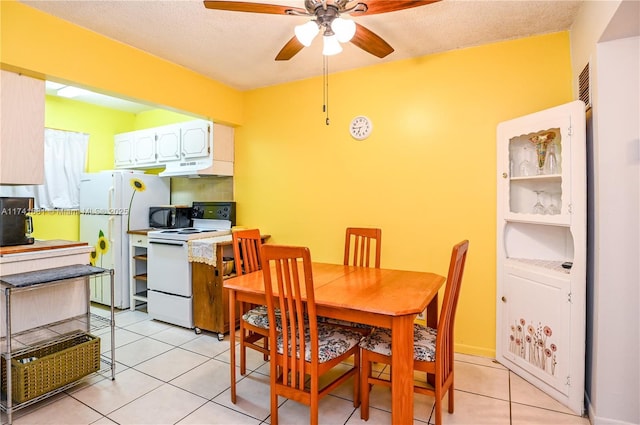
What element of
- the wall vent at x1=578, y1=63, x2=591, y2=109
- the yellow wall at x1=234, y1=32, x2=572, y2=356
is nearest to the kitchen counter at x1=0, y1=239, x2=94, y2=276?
the yellow wall at x1=234, y1=32, x2=572, y2=356

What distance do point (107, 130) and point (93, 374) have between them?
3457mm

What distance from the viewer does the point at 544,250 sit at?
2457mm

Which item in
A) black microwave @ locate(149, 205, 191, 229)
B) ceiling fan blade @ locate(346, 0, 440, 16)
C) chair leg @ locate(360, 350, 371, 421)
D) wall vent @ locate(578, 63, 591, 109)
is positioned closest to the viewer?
ceiling fan blade @ locate(346, 0, 440, 16)

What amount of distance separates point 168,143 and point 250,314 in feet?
8.59

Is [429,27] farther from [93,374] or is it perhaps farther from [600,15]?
[93,374]

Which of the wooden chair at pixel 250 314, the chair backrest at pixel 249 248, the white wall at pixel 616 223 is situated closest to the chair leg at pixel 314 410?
the wooden chair at pixel 250 314

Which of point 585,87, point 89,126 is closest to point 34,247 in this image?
point 89,126

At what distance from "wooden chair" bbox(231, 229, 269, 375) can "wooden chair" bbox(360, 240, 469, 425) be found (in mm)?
670

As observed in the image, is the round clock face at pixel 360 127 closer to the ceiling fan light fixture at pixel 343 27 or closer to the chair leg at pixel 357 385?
the ceiling fan light fixture at pixel 343 27

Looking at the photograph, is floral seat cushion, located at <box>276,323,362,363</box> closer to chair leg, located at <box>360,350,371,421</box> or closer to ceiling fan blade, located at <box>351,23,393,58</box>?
chair leg, located at <box>360,350,371,421</box>

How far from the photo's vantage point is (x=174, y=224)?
3994mm

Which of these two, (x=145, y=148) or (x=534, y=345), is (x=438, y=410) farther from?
(x=145, y=148)

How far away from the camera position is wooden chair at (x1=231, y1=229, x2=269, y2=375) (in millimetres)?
2230

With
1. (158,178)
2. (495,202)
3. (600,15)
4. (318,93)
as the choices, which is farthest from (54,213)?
(600,15)
